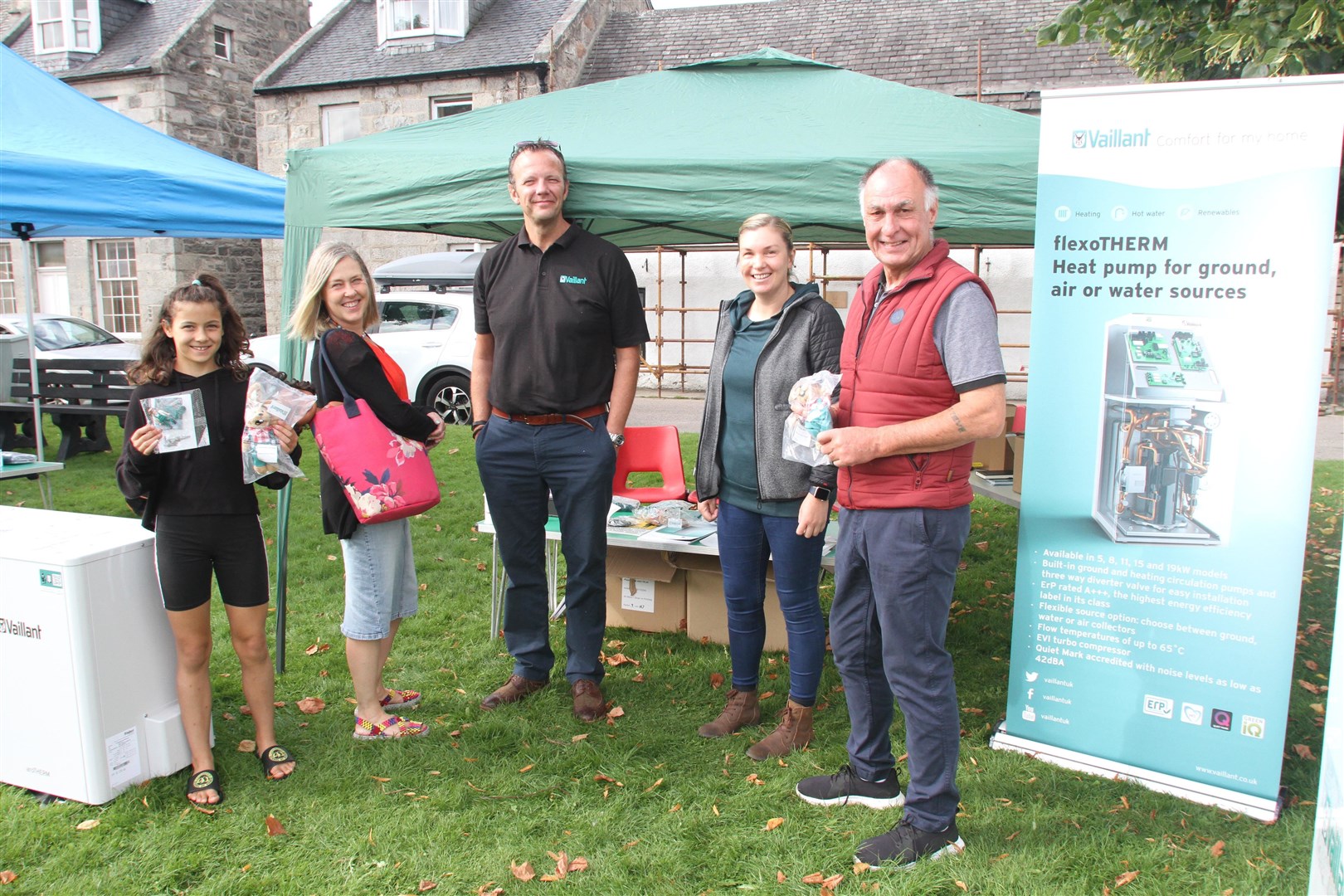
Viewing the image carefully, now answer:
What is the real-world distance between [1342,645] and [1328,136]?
1.90 meters

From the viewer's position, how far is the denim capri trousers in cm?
312

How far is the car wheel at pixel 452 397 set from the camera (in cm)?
1077

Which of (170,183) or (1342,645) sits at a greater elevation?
(170,183)

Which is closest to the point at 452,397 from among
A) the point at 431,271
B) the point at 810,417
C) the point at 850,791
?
the point at 431,271

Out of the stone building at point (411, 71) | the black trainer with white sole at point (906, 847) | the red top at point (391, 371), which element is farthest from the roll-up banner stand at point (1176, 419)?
the stone building at point (411, 71)

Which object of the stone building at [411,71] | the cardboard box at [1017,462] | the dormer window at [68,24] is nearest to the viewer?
the cardboard box at [1017,462]

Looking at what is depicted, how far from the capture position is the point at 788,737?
322 cm

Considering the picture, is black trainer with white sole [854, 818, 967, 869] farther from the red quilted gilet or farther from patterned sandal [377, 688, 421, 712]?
patterned sandal [377, 688, 421, 712]

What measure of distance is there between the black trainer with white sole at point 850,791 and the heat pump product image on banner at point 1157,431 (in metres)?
1.03

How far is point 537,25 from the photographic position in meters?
17.3

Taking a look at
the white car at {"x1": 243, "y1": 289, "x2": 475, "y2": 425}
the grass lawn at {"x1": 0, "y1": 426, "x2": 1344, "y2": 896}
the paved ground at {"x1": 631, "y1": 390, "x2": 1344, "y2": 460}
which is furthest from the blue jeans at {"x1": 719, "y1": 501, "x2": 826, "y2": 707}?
the white car at {"x1": 243, "y1": 289, "x2": 475, "y2": 425}

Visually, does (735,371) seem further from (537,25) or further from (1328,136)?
(537,25)

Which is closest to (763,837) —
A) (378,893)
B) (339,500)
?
(378,893)

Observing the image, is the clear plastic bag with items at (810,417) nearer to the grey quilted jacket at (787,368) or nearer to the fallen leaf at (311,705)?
the grey quilted jacket at (787,368)
